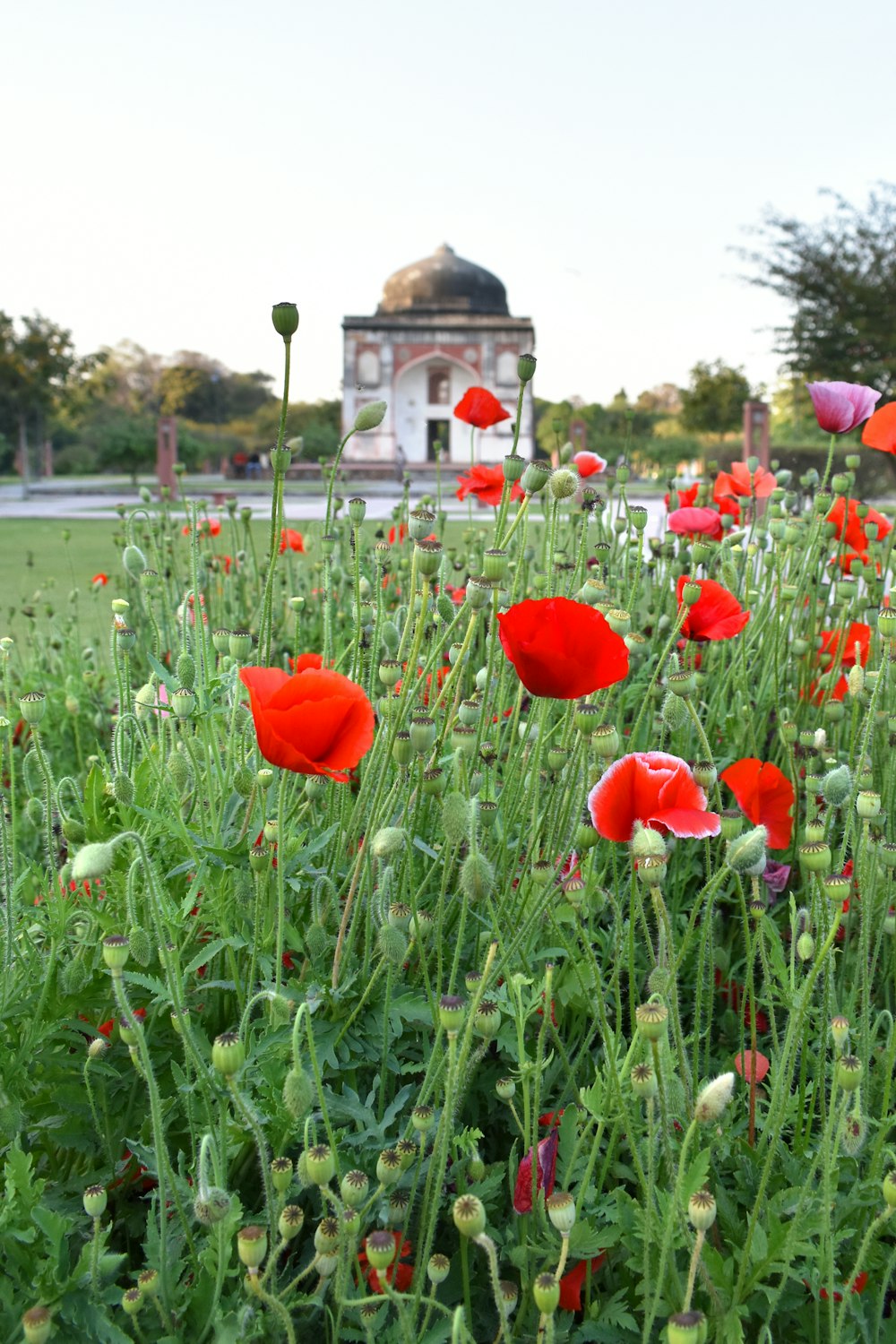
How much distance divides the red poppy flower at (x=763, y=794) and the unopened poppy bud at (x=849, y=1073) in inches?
17.3

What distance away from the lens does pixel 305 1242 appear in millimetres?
1020

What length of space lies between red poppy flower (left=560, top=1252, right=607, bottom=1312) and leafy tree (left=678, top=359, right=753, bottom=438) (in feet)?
99.1

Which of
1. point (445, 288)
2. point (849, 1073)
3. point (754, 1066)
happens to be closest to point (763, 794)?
point (754, 1066)

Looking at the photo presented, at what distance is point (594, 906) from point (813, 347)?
1622cm

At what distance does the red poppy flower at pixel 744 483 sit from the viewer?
2.40 m

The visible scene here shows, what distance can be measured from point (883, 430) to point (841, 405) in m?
0.10

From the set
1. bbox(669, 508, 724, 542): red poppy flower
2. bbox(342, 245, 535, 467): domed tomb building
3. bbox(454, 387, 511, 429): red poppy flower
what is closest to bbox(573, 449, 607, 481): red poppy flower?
bbox(669, 508, 724, 542): red poppy flower

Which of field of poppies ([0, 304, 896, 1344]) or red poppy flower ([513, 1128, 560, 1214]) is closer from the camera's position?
field of poppies ([0, 304, 896, 1344])

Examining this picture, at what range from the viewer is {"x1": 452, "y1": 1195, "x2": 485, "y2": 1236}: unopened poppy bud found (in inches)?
26.6

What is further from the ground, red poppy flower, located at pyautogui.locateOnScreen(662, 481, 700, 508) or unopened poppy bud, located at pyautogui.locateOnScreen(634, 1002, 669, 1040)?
red poppy flower, located at pyautogui.locateOnScreen(662, 481, 700, 508)

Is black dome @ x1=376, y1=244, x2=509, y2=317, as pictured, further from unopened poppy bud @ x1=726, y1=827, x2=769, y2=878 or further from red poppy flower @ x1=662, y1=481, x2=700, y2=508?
unopened poppy bud @ x1=726, y1=827, x2=769, y2=878

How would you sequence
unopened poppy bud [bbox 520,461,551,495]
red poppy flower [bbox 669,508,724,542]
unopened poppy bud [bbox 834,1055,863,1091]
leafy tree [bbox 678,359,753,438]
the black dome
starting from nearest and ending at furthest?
1. unopened poppy bud [bbox 834,1055,863,1091]
2. unopened poppy bud [bbox 520,461,551,495]
3. red poppy flower [bbox 669,508,724,542]
4. leafy tree [bbox 678,359,753,438]
5. the black dome

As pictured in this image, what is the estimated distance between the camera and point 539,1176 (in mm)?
937

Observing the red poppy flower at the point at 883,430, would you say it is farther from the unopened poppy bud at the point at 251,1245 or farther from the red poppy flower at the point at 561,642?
the unopened poppy bud at the point at 251,1245
